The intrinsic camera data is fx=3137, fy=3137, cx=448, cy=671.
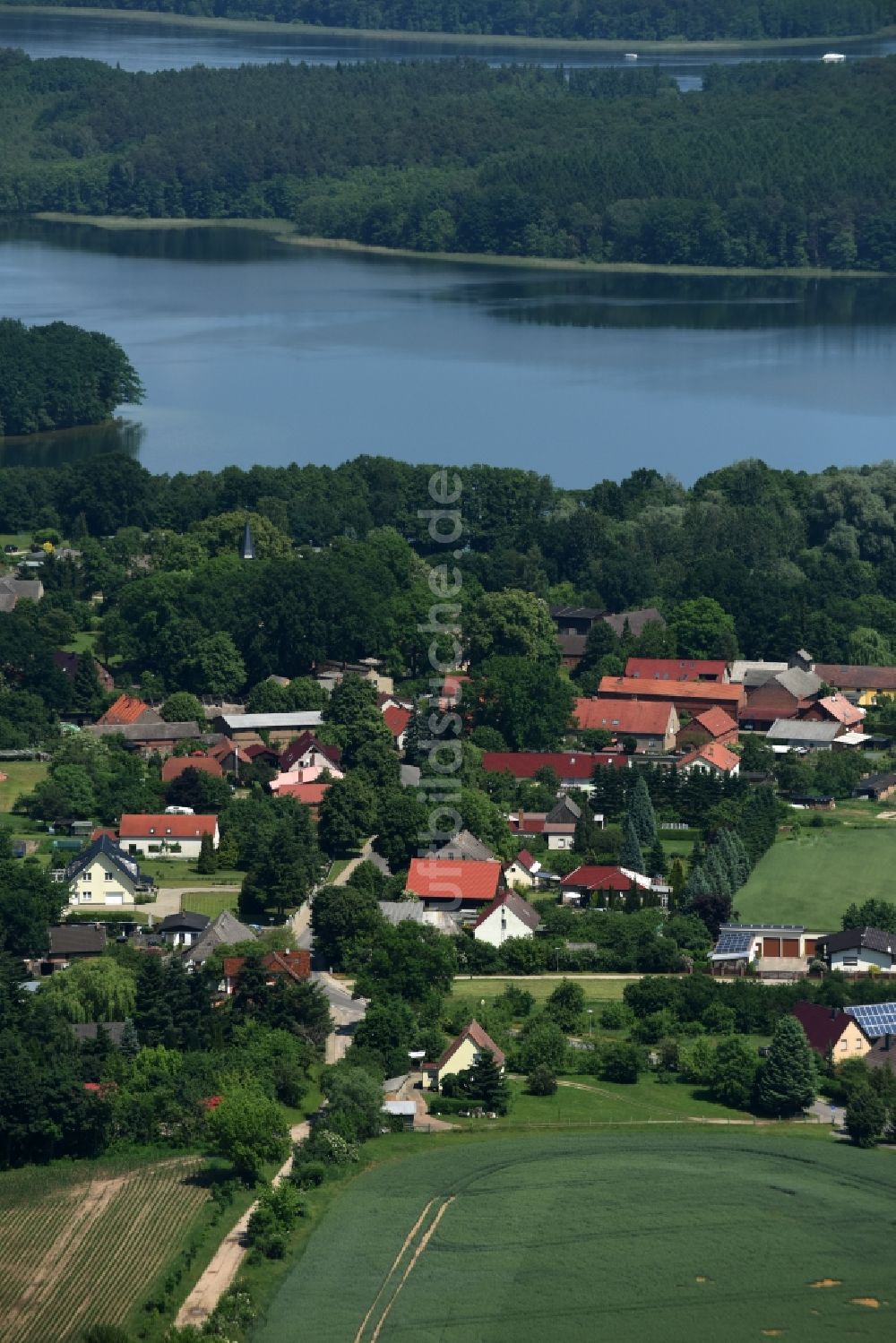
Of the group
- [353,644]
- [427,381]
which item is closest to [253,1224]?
[353,644]

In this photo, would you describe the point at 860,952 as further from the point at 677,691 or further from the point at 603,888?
the point at 677,691

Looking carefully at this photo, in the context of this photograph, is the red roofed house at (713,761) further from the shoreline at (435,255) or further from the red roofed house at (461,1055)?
the shoreline at (435,255)

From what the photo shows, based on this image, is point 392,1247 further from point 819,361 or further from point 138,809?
point 819,361

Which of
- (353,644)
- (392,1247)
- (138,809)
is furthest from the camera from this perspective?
(353,644)

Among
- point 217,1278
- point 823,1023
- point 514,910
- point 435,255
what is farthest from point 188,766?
point 435,255

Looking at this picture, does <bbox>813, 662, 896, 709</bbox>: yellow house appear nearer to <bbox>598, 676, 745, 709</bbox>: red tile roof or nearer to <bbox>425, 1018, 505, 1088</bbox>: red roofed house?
<bbox>598, 676, 745, 709</bbox>: red tile roof

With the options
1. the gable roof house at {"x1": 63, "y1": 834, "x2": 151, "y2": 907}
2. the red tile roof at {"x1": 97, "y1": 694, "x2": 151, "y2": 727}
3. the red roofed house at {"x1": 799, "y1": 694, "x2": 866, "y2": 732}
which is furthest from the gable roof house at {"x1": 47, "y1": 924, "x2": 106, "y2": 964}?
the red roofed house at {"x1": 799, "y1": 694, "x2": 866, "y2": 732}
